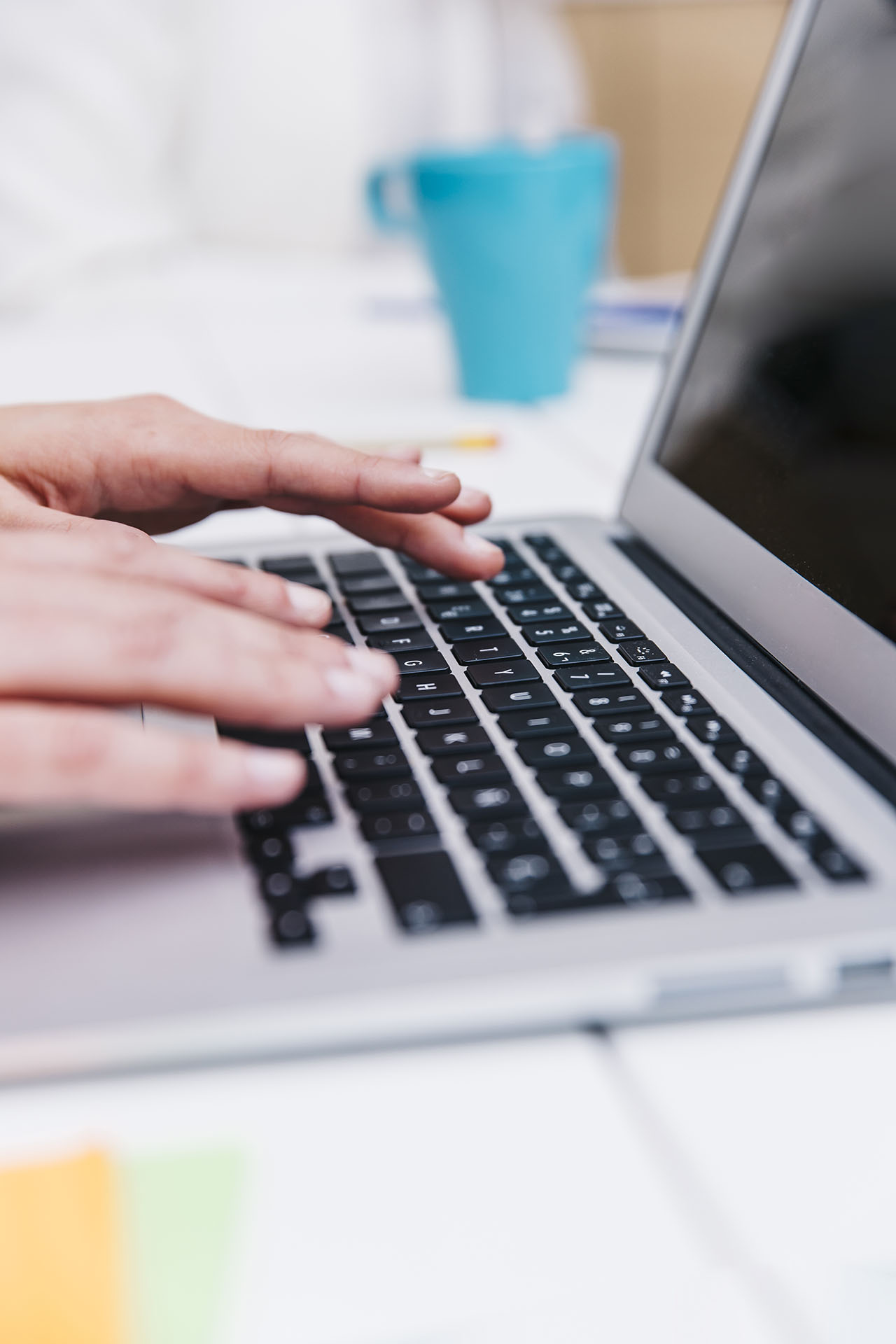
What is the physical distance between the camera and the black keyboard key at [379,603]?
47 centimetres

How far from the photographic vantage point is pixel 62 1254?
22 cm

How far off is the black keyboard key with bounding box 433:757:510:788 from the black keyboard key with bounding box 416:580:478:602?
0.15 metres

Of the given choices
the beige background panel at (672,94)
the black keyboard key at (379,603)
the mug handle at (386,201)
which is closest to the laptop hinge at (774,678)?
the black keyboard key at (379,603)

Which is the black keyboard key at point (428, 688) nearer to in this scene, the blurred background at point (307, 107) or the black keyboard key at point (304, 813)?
the black keyboard key at point (304, 813)

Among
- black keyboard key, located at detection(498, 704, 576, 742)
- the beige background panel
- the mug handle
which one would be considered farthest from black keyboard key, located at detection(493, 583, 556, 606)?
the beige background panel

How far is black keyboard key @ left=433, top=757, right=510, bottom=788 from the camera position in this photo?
32 centimetres

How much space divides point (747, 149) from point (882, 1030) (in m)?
0.43

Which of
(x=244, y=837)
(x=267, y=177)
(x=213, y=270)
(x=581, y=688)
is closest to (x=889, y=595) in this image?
(x=581, y=688)

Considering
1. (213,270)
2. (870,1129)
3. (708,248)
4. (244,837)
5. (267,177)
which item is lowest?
(870,1129)

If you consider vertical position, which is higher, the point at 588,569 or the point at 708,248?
the point at 708,248

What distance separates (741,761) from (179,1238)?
0.18 metres

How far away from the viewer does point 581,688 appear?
1.25 feet

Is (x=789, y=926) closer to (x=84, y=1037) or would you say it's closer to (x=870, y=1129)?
(x=870, y=1129)

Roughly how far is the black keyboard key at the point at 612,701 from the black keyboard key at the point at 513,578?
0.11 m
